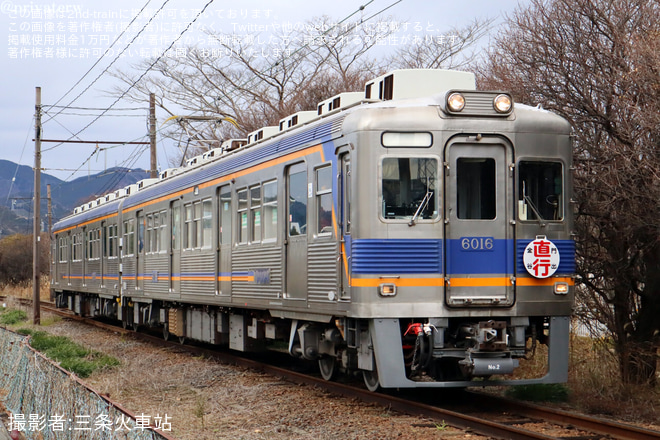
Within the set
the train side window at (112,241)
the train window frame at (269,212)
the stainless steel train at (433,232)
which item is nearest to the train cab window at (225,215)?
the train window frame at (269,212)

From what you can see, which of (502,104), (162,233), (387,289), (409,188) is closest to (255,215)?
(409,188)

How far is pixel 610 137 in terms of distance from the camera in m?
10.3

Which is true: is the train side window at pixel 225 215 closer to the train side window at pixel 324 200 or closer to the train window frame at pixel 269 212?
the train window frame at pixel 269 212

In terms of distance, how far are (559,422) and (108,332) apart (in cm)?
1646

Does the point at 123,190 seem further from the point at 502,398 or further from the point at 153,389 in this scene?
the point at 502,398

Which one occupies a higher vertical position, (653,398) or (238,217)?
(238,217)

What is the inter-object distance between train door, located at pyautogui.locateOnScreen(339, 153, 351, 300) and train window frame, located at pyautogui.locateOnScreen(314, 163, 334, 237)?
1.02 feet

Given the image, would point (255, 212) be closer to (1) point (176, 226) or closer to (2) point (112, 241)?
(1) point (176, 226)

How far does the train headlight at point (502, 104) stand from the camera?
9.52m

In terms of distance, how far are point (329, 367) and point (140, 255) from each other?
9.41 metres

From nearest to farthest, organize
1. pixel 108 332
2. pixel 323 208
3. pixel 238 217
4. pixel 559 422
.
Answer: pixel 559 422 → pixel 323 208 → pixel 238 217 → pixel 108 332

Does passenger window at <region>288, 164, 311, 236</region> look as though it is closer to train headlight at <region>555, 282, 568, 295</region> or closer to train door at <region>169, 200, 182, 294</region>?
train headlight at <region>555, 282, 568, 295</region>

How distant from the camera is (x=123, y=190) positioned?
2356 cm

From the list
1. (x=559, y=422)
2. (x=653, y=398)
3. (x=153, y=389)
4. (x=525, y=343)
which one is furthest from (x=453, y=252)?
(x=153, y=389)
